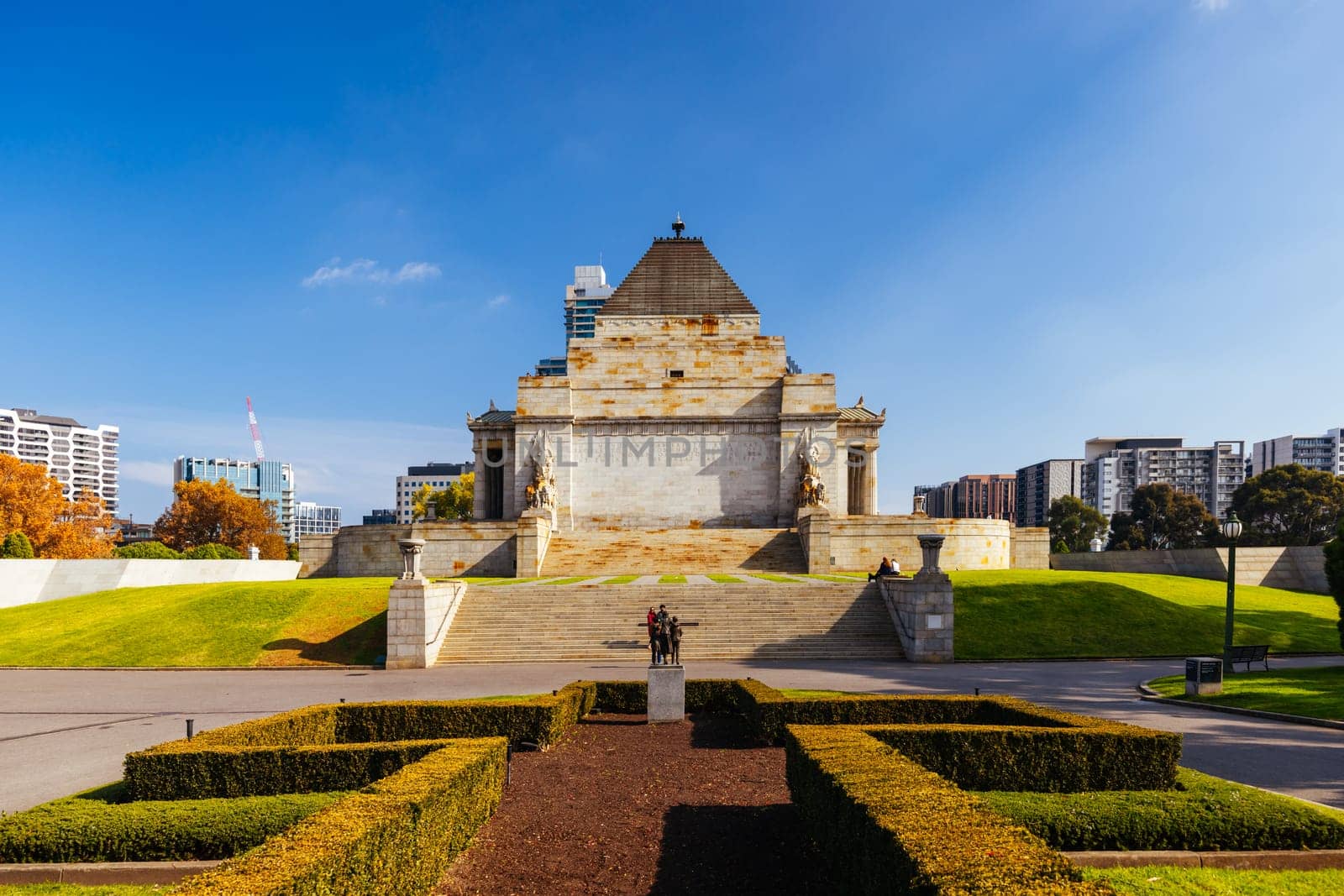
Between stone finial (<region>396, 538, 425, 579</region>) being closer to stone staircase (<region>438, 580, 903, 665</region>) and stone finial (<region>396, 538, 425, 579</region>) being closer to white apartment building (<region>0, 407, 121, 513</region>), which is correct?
stone staircase (<region>438, 580, 903, 665</region>)

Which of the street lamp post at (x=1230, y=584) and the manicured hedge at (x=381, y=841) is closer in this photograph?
the manicured hedge at (x=381, y=841)

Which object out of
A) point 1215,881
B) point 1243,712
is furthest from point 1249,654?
point 1215,881

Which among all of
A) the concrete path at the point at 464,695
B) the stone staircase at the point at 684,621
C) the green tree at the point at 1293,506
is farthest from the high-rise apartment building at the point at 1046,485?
the concrete path at the point at 464,695

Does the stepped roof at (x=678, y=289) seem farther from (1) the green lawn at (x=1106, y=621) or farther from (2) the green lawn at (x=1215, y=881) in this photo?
(2) the green lawn at (x=1215, y=881)

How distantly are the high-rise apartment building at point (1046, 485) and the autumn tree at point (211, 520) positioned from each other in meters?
150

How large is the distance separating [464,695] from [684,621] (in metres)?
10.5

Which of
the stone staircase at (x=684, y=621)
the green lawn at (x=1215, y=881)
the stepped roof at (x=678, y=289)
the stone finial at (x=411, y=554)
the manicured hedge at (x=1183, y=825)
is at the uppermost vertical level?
the stepped roof at (x=678, y=289)

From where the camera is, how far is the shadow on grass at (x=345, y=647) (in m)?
26.3

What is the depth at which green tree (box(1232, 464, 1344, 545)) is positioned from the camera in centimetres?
7562

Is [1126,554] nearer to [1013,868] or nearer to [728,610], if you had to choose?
[728,610]

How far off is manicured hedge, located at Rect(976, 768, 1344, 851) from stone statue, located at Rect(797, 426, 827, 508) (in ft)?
124

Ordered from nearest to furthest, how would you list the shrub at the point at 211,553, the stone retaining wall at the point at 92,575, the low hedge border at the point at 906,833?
the low hedge border at the point at 906,833 → the stone retaining wall at the point at 92,575 → the shrub at the point at 211,553

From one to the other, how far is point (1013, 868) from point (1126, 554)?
51.6m

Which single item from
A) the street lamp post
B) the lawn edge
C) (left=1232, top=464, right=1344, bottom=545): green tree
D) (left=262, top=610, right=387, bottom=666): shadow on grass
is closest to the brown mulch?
the lawn edge
